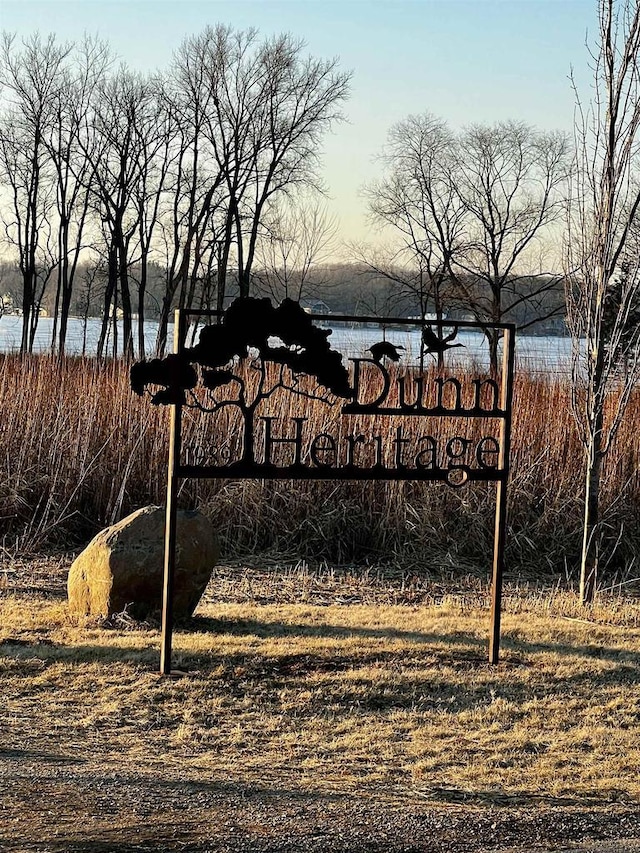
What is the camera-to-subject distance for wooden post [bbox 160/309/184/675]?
14.6 ft

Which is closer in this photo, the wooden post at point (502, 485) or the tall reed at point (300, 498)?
the wooden post at point (502, 485)

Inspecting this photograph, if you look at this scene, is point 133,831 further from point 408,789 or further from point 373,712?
point 373,712

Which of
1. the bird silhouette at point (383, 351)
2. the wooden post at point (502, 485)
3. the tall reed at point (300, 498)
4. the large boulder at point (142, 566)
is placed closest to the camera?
the bird silhouette at point (383, 351)

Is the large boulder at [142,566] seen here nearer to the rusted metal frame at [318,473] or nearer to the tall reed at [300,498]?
the rusted metal frame at [318,473]

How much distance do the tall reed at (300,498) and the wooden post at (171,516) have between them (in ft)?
9.83

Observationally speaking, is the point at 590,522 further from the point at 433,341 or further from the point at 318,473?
the point at 318,473

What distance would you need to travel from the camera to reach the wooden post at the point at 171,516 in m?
4.44

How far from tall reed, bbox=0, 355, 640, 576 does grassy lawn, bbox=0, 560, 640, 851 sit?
1440 mm

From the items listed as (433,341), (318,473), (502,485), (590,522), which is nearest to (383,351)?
(433,341)

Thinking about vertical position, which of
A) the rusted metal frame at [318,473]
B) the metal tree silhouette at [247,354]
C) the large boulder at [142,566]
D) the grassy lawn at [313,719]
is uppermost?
the metal tree silhouette at [247,354]

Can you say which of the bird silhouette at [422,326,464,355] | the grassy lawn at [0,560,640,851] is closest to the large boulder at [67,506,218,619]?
the grassy lawn at [0,560,640,851]

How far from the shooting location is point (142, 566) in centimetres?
533

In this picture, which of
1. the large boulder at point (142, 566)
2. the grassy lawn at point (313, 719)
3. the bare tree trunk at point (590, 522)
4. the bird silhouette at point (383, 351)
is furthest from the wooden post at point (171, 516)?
the bare tree trunk at point (590, 522)

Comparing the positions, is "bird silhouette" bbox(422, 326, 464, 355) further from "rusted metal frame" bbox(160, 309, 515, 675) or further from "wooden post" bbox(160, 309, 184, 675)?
"wooden post" bbox(160, 309, 184, 675)
